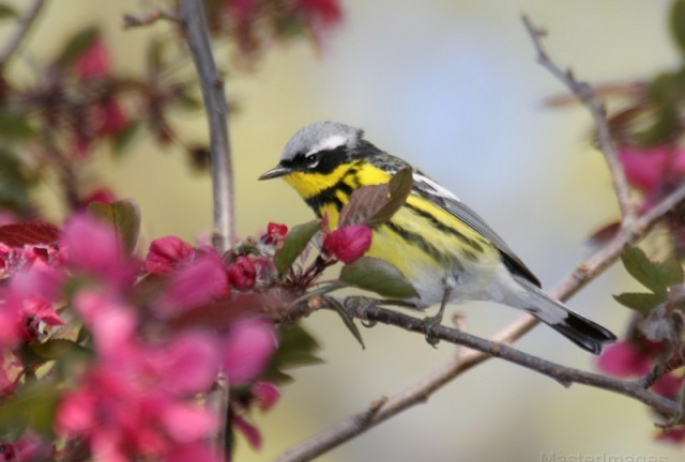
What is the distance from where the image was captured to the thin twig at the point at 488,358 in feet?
5.84

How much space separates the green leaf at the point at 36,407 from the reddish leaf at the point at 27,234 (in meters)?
0.51

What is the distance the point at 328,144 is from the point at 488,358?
4.68 ft

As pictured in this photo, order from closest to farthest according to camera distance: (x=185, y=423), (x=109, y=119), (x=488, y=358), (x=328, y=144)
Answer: (x=185, y=423), (x=488, y=358), (x=109, y=119), (x=328, y=144)

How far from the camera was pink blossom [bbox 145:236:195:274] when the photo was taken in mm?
1835

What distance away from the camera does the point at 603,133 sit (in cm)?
272

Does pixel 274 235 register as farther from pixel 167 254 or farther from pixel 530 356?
pixel 530 356

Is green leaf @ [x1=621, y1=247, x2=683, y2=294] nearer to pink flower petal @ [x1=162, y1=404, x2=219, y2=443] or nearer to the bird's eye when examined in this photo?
pink flower petal @ [x1=162, y1=404, x2=219, y2=443]

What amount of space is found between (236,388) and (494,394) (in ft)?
16.0

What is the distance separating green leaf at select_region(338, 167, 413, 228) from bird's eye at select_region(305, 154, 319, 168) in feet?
5.15

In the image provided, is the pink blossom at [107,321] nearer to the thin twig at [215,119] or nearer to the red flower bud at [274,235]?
the red flower bud at [274,235]

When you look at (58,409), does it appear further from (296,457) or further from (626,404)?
(626,404)

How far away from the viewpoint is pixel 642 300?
76.0 inches

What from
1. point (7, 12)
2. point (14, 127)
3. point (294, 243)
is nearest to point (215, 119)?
point (14, 127)

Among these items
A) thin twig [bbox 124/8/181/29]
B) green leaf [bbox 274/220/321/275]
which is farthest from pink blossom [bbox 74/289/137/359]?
thin twig [bbox 124/8/181/29]
